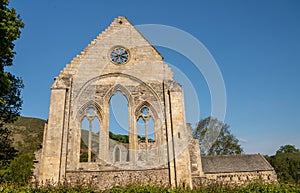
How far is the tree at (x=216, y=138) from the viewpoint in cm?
4044

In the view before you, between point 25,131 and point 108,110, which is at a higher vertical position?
point 25,131

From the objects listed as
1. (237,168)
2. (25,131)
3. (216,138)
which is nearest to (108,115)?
(237,168)

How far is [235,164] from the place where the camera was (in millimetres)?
27719

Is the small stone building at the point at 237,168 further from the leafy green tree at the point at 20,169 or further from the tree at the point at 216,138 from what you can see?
the leafy green tree at the point at 20,169

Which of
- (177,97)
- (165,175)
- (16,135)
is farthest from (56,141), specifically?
(16,135)

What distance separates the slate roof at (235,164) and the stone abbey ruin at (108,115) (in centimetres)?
1181

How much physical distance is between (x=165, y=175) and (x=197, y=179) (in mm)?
1751

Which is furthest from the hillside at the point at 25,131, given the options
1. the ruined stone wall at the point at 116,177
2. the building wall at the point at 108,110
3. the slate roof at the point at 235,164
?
the ruined stone wall at the point at 116,177

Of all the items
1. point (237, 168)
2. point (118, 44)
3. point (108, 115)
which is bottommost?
point (237, 168)

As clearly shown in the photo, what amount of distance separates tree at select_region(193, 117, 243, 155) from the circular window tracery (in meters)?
27.6

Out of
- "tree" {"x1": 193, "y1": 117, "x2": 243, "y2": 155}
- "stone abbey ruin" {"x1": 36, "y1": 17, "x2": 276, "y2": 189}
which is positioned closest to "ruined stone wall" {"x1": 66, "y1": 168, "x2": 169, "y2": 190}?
"stone abbey ruin" {"x1": 36, "y1": 17, "x2": 276, "y2": 189}

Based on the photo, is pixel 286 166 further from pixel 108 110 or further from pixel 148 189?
pixel 148 189

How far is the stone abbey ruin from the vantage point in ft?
41.0

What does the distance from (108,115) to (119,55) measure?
3837mm
